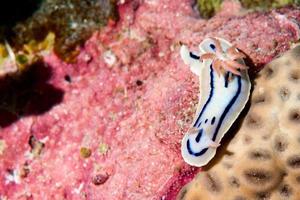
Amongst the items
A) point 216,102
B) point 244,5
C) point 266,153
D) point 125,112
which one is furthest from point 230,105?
point 244,5

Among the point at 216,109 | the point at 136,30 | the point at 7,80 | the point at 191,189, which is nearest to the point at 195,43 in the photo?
the point at 136,30

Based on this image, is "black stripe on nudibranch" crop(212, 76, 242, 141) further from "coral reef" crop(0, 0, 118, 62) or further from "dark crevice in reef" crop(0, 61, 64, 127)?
"dark crevice in reef" crop(0, 61, 64, 127)

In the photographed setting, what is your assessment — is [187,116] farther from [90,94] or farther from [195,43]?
[90,94]

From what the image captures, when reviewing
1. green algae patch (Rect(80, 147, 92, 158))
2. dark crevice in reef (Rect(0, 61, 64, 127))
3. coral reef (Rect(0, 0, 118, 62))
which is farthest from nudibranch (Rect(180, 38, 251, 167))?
dark crevice in reef (Rect(0, 61, 64, 127))

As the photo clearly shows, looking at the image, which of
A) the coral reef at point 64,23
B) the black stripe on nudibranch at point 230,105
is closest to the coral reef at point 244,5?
the coral reef at point 64,23

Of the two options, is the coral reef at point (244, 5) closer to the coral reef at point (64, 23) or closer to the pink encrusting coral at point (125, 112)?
the pink encrusting coral at point (125, 112)

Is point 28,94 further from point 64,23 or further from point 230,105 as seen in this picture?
point 230,105
